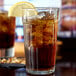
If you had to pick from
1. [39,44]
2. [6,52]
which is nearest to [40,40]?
[39,44]

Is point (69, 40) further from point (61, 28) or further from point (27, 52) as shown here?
point (27, 52)

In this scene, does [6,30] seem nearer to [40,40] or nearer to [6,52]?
[6,52]

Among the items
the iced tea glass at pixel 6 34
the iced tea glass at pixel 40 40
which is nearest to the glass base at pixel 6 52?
the iced tea glass at pixel 6 34

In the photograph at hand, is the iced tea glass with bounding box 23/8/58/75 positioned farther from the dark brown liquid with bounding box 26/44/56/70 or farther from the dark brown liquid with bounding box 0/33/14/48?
the dark brown liquid with bounding box 0/33/14/48

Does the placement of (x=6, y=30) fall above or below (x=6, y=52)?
above

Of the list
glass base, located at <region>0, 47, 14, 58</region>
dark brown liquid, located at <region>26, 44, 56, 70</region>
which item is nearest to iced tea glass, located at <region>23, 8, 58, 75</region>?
dark brown liquid, located at <region>26, 44, 56, 70</region>

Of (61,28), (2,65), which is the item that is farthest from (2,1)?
(2,65)

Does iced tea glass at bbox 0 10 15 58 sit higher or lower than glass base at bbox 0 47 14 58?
higher
